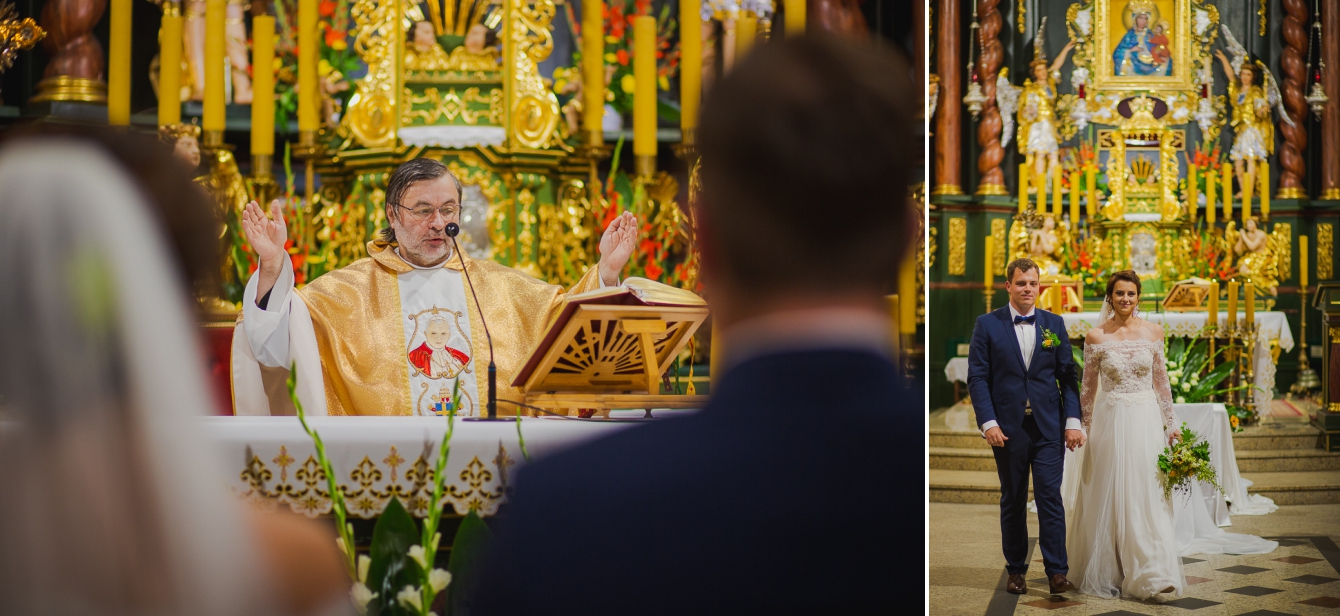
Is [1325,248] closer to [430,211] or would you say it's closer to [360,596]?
[430,211]

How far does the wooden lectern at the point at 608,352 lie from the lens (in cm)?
238

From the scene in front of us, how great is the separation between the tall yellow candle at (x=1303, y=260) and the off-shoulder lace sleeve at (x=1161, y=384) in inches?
257

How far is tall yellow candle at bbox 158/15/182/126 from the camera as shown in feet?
13.2

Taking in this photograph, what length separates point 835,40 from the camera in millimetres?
991

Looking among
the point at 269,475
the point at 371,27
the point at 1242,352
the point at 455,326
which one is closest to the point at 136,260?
the point at 269,475

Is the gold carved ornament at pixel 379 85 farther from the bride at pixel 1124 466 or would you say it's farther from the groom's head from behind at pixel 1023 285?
the bride at pixel 1124 466

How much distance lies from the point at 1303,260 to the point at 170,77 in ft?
36.2

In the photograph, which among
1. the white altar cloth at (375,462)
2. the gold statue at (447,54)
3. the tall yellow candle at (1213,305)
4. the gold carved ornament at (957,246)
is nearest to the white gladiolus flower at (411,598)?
the white altar cloth at (375,462)

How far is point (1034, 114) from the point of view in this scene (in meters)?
11.4

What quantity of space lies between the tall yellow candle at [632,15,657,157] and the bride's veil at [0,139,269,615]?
3.15 m

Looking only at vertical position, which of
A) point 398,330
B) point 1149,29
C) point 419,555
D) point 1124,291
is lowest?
point 419,555

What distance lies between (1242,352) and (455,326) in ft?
24.6

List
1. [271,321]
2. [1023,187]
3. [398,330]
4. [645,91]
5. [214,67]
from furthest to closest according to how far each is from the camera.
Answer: [1023,187]
[214,67]
[645,91]
[398,330]
[271,321]

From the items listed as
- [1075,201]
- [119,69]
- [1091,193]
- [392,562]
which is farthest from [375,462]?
[1091,193]
